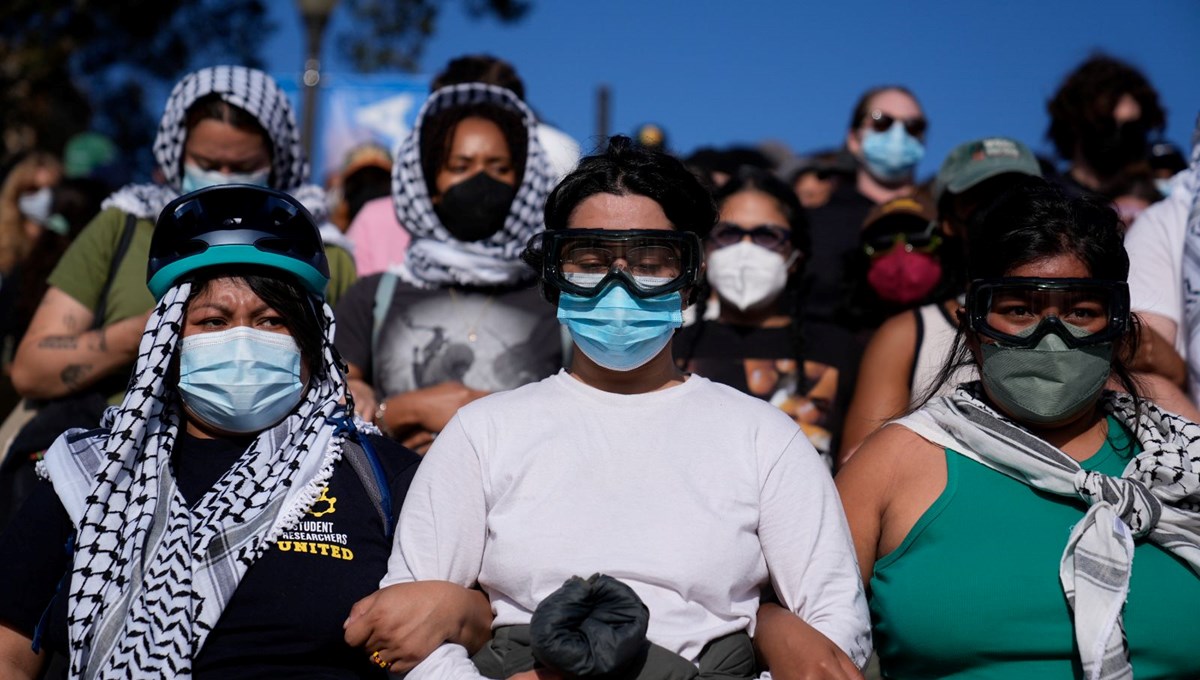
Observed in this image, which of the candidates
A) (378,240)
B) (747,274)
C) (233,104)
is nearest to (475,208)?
(233,104)

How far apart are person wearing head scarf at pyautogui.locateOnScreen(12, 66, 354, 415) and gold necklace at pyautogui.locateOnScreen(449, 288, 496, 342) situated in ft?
1.57

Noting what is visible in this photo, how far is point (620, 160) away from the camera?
135 inches

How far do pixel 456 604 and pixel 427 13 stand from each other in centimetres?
2155

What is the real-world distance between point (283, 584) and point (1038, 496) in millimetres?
1952

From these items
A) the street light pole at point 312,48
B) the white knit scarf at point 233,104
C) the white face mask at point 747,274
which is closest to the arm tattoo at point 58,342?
the white knit scarf at point 233,104

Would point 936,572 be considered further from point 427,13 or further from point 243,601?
point 427,13

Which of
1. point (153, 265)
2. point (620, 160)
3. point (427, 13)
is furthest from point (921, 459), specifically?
Result: point (427, 13)

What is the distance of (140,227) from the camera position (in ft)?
Answer: 15.8

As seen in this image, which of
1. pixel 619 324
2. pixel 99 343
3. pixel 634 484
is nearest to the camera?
pixel 634 484

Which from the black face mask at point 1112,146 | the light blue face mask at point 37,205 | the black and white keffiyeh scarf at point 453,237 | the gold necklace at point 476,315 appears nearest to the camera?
the gold necklace at point 476,315

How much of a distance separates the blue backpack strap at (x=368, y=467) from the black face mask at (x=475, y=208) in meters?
1.49

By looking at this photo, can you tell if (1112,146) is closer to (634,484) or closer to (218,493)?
(634,484)

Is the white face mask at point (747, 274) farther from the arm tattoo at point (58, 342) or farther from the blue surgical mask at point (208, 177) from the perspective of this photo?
the arm tattoo at point (58, 342)

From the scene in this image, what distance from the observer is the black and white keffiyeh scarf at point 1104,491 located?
3275 mm
